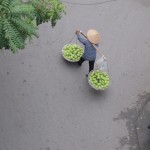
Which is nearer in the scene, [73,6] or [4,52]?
[4,52]

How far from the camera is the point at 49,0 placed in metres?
6.42

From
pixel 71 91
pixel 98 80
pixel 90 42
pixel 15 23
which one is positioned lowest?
pixel 71 91

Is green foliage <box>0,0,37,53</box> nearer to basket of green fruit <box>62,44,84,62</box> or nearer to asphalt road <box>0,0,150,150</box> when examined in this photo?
asphalt road <box>0,0,150,150</box>

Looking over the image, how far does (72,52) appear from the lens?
8.86 metres

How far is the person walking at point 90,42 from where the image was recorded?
8055 mm

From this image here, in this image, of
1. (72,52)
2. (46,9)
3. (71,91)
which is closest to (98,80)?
(71,91)

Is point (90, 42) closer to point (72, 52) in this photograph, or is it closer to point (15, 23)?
point (72, 52)

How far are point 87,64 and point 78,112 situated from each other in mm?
1284

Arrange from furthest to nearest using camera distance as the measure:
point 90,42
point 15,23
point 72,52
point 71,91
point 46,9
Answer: point 72,52
point 71,91
point 90,42
point 46,9
point 15,23

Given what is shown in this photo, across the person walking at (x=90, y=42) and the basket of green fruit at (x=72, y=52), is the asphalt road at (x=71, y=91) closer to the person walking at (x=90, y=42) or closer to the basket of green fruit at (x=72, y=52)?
the basket of green fruit at (x=72, y=52)

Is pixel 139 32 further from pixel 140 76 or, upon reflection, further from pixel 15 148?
pixel 15 148

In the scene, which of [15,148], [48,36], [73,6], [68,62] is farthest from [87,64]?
[15,148]

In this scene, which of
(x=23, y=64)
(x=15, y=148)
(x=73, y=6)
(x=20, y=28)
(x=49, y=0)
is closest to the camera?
(x=20, y=28)

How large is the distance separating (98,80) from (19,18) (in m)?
3.08
